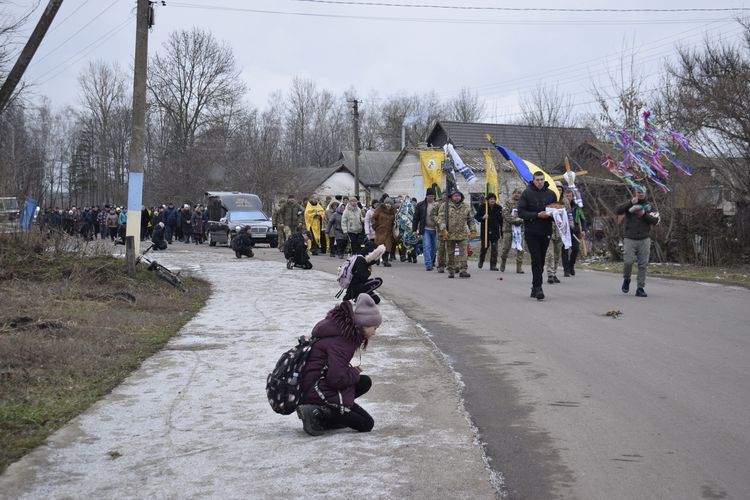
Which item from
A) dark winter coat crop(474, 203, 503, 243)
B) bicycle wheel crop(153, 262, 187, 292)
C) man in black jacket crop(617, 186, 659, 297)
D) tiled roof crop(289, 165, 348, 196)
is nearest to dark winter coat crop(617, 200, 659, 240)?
man in black jacket crop(617, 186, 659, 297)

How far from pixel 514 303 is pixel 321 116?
280ft

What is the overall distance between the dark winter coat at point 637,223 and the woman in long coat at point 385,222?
27.7ft

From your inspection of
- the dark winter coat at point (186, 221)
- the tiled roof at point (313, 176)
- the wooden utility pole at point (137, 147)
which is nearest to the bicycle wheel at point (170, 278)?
the wooden utility pole at point (137, 147)

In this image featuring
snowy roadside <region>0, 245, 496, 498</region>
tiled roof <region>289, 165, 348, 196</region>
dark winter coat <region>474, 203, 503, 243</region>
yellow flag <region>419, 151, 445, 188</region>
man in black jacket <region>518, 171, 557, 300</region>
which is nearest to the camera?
snowy roadside <region>0, 245, 496, 498</region>

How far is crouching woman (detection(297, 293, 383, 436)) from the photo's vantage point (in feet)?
18.8

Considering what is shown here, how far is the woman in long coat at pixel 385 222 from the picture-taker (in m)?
22.1

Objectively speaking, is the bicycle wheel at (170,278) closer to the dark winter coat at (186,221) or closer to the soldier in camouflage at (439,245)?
the soldier in camouflage at (439,245)

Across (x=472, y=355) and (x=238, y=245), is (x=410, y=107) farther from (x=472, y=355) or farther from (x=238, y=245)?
(x=472, y=355)

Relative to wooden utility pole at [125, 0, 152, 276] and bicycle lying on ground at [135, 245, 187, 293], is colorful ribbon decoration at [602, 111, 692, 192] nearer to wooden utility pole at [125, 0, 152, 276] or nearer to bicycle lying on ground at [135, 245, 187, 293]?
bicycle lying on ground at [135, 245, 187, 293]

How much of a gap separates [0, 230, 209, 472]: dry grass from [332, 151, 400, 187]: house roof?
59.6 metres

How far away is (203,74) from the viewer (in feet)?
215

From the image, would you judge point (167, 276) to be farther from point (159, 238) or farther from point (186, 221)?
point (186, 221)

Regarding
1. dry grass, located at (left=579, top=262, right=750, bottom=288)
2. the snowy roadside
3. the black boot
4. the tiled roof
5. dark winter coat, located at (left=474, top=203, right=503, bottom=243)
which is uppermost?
the tiled roof

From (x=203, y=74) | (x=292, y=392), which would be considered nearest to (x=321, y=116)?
(x=203, y=74)
